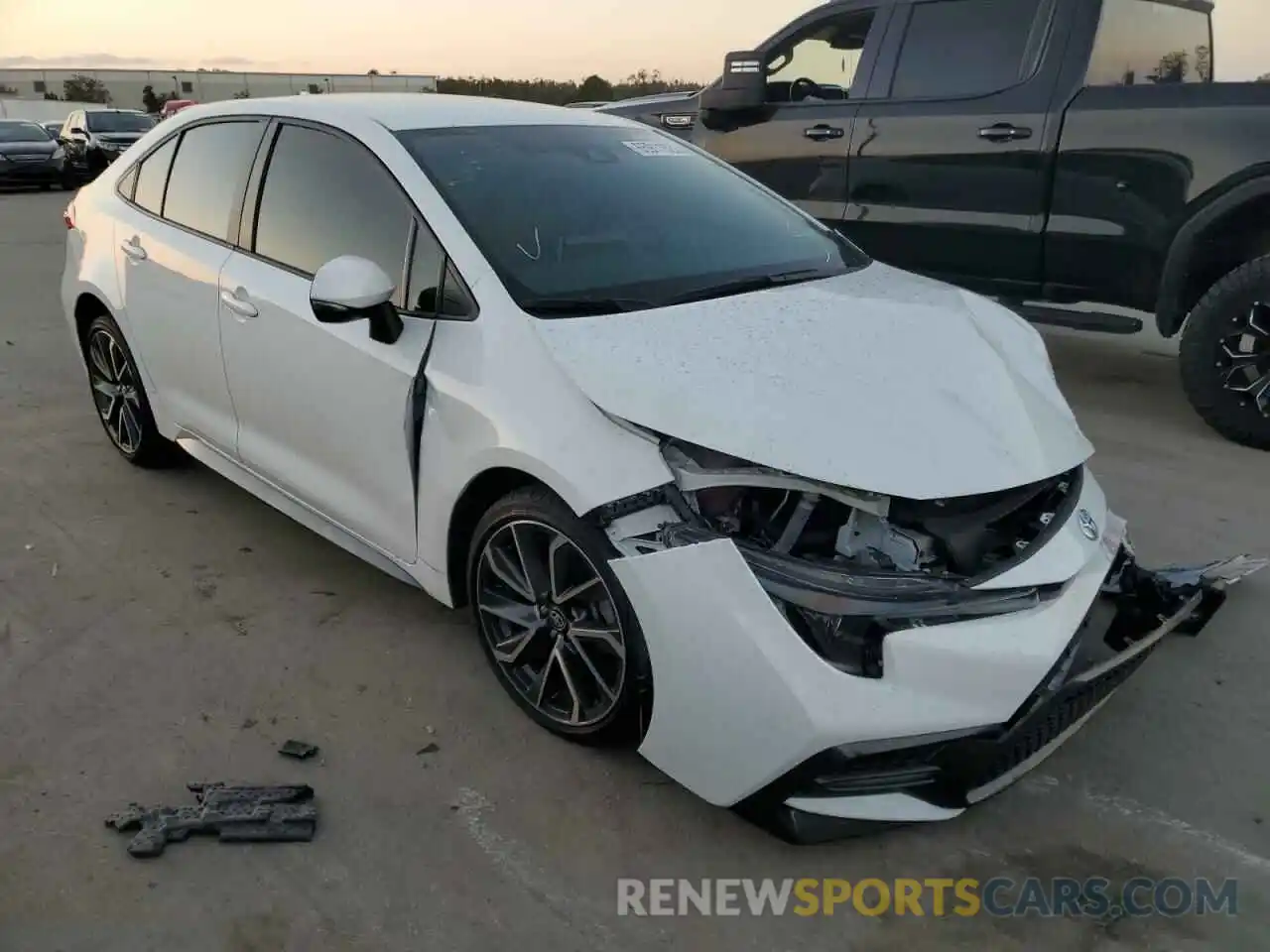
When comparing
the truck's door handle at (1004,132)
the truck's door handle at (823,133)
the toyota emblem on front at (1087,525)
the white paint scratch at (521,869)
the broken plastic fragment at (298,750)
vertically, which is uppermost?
the truck's door handle at (1004,132)

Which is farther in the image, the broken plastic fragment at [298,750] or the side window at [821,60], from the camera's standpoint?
the side window at [821,60]

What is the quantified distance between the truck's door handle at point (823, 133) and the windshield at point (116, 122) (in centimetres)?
2007

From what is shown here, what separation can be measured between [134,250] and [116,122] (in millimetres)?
21557

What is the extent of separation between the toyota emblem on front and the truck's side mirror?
4.36 m

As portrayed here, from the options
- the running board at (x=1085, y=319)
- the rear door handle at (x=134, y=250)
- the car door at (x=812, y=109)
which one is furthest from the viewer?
the car door at (x=812, y=109)

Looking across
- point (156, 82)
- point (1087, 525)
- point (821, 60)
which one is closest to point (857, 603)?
point (1087, 525)

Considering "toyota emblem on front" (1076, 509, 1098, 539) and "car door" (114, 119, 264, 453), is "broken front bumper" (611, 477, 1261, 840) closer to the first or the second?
"toyota emblem on front" (1076, 509, 1098, 539)

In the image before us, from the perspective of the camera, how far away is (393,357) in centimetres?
298

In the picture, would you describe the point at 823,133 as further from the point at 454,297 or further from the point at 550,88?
the point at 550,88

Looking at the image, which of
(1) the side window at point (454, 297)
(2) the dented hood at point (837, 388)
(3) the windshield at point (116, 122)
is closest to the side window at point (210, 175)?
(1) the side window at point (454, 297)

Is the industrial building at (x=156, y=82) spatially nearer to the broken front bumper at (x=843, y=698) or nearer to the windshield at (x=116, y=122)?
the windshield at (x=116, y=122)

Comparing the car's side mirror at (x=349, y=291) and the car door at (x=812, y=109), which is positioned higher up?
the car door at (x=812, y=109)

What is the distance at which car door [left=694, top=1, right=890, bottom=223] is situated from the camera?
6168 millimetres

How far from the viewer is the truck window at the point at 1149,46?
5324 millimetres
